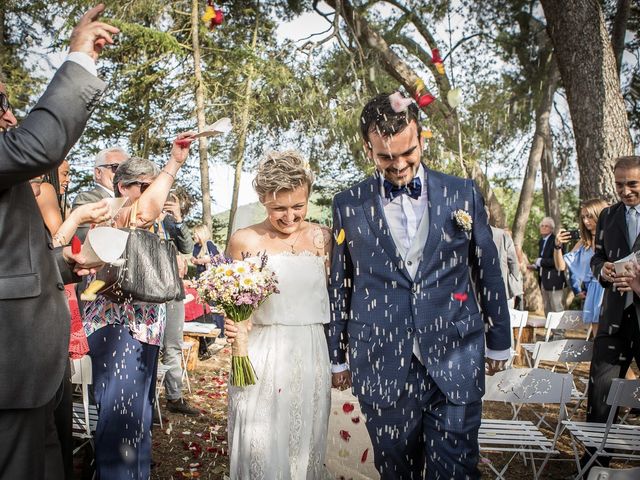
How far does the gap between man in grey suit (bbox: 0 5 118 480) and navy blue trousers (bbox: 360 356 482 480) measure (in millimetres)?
1677

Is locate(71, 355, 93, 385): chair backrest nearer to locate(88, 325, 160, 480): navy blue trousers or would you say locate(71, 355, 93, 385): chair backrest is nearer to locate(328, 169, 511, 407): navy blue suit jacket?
locate(88, 325, 160, 480): navy blue trousers

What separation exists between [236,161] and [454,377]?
1130 cm

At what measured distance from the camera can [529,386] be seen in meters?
4.38

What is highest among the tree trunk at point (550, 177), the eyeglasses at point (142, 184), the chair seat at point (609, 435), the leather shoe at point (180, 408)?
the tree trunk at point (550, 177)

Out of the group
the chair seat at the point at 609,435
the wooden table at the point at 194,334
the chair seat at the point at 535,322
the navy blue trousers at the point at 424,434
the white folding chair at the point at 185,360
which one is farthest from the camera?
the chair seat at the point at 535,322

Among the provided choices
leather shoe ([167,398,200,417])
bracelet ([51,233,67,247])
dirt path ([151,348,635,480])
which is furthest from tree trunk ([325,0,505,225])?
bracelet ([51,233,67,247])

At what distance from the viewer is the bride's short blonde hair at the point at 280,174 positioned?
3.67 meters

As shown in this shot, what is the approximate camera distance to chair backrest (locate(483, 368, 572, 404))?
436cm

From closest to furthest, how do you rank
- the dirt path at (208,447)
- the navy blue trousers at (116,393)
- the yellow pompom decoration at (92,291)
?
the yellow pompom decoration at (92,291) → the navy blue trousers at (116,393) → the dirt path at (208,447)

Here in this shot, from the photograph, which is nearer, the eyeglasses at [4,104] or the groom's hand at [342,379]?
the eyeglasses at [4,104]

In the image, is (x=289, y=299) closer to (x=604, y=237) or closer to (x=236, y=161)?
(x=604, y=237)

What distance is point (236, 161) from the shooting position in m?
13.9

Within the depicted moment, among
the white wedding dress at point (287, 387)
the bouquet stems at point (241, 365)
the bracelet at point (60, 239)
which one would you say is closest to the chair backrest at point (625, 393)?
the white wedding dress at point (287, 387)

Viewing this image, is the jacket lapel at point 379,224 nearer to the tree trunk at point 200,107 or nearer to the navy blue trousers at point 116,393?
the navy blue trousers at point 116,393
